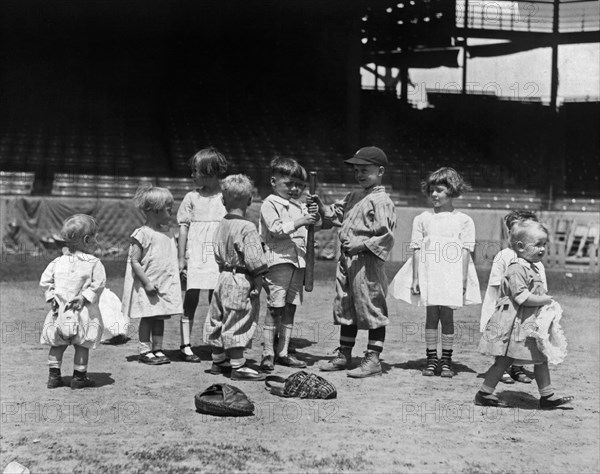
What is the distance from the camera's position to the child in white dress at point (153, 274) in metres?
6.15

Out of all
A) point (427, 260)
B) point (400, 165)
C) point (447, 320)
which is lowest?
point (447, 320)

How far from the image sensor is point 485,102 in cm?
2919

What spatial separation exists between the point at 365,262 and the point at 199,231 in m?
1.37

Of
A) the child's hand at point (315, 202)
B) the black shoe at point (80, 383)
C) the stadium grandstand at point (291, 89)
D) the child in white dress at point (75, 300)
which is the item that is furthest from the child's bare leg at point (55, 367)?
the stadium grandstand at point (291, 89)

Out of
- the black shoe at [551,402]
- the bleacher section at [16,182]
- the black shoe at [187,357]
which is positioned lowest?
the black shoe at [551,402]

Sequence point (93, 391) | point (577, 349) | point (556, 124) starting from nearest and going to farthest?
point (93, 391) → point (577, 349) → point (556, 124)

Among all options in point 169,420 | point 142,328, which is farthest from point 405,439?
point 142,328

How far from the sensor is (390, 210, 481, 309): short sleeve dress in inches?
240

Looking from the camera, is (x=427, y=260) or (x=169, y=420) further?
(x=427, y=260)

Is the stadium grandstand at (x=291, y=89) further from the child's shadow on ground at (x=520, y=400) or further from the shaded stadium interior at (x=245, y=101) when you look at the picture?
the child's shadow on ground at (x=520, y=400)

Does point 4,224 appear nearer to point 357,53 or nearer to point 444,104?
point 357,53

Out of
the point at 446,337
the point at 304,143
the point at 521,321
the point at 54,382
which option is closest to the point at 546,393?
the point at 521,321

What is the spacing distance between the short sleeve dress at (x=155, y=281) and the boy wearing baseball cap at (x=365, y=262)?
1225 millimetres

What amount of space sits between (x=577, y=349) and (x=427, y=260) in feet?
8.23
